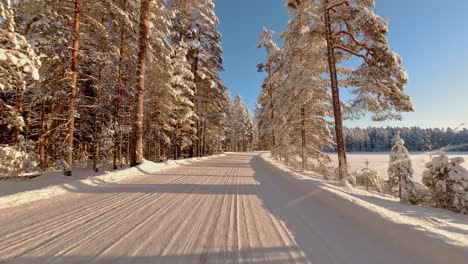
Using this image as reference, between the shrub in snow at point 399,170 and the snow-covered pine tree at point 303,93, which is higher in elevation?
the snow-covered pine tree at point 303,93

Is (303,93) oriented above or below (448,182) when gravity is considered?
above

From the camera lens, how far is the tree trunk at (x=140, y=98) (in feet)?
36.8

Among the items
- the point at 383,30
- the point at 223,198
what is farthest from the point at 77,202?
the point at 383,30

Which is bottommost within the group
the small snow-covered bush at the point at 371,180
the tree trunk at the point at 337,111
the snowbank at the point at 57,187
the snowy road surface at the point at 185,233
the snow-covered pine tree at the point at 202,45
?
the small snow-covered bush at the point at 371,180

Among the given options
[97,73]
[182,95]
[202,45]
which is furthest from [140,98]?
[202,45]

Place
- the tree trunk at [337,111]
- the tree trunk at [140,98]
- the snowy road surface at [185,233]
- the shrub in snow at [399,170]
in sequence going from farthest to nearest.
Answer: the tree trunk at [140,98], the tree trunk at [337,111], the shrub in snow at [399,170], the snowy road surface at [185,233]

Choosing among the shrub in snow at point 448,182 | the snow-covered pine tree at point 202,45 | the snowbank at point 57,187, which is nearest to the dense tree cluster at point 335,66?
the shrub in snow at point 448,182

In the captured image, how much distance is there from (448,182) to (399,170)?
10.8 ft

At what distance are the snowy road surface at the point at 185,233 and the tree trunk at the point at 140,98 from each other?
18.7 ft

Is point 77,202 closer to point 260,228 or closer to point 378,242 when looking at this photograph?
point 260,228

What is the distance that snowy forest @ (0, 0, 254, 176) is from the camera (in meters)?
6.32

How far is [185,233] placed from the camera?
3451mm

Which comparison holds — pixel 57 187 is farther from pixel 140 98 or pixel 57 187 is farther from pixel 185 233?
pixel 140 98

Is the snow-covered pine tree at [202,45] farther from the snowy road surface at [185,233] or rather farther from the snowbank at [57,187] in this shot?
the snowy road surface at [185,233]
